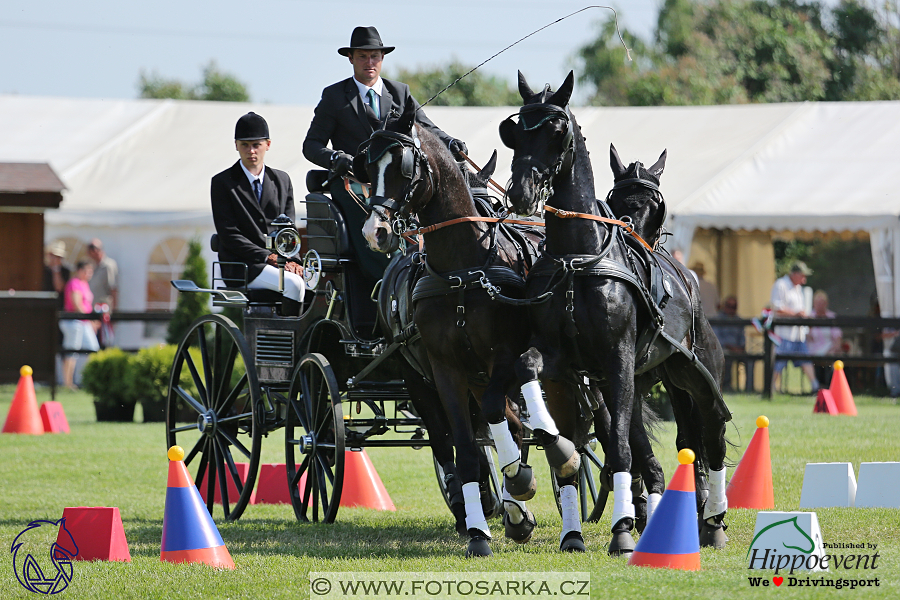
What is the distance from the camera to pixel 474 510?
226 inches

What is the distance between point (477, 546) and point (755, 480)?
266cm

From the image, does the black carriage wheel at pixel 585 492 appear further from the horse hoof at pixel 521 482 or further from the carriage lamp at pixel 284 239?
the carriage lamp at pixel 284 239

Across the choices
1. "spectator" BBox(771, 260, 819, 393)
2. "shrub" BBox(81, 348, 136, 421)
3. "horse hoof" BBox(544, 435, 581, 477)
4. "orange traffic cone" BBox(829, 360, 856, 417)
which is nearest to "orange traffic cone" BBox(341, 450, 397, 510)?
"horse hoof" BBox(544, 435, 581, 477)

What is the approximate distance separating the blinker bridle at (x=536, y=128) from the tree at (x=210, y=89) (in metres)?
48.0

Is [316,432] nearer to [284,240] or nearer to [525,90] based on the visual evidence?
[284,240]

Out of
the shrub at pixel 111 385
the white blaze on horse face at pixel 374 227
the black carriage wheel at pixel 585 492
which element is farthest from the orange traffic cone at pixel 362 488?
the shrub at pixel 111 385

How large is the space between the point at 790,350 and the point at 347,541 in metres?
11.9

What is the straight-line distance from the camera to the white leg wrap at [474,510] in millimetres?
5699

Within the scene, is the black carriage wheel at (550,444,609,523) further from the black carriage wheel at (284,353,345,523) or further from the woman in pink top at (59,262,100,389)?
the woman in pink top at (59,262,100,389)

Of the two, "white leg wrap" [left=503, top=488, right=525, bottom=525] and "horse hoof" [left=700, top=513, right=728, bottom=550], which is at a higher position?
"white leg wrap" [left=503, top=488, right=525, bottom=525]

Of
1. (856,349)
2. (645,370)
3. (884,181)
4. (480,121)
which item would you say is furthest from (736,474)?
(480,121)

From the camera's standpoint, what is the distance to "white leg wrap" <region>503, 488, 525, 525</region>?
6.00 m

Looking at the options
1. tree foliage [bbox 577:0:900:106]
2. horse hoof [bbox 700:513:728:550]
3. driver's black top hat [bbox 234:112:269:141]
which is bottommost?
horse hoof [bbox 700:513:728:550]

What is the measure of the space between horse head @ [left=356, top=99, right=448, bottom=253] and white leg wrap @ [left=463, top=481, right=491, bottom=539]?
1.29 m
